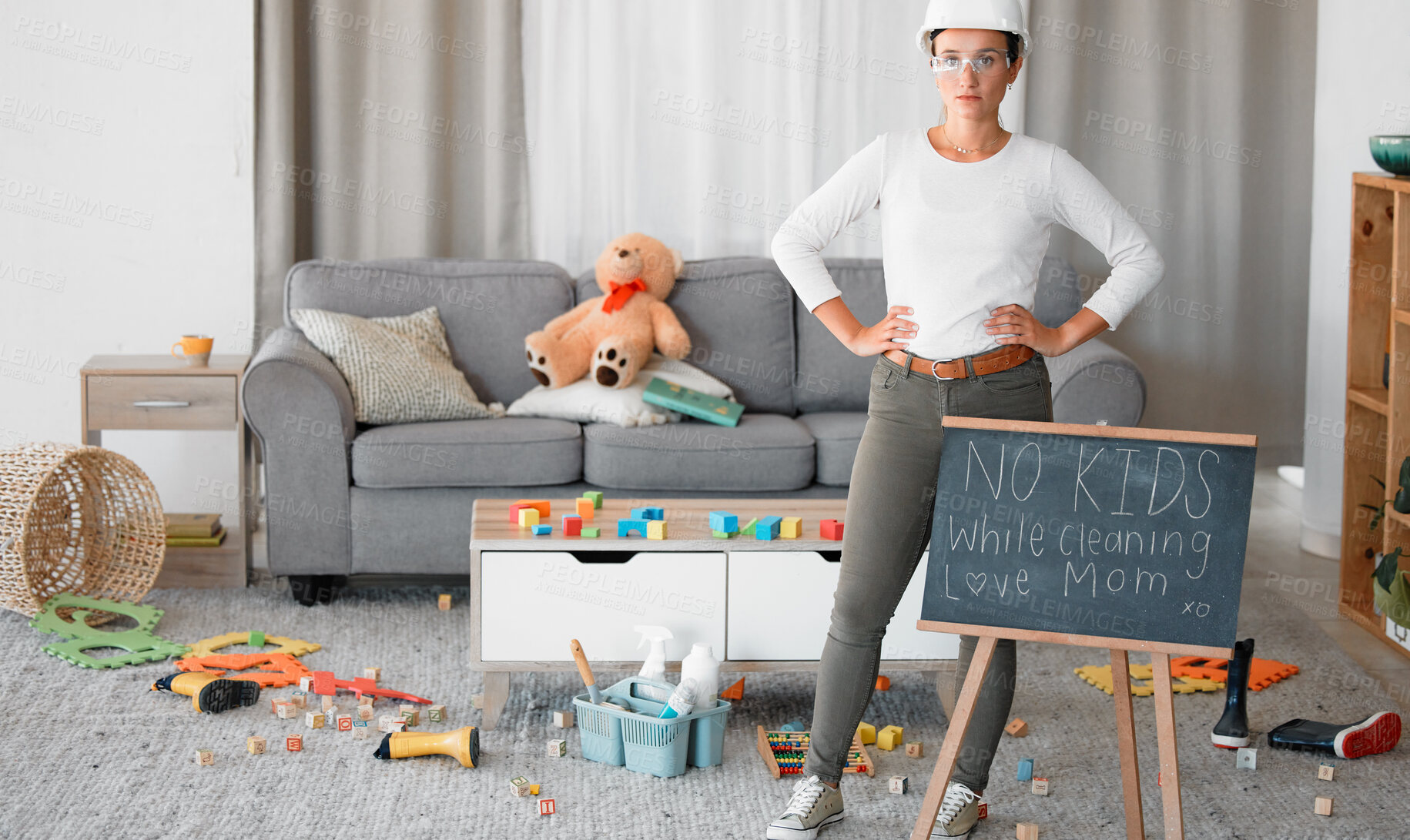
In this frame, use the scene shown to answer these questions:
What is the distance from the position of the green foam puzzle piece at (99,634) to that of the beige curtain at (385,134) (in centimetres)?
99

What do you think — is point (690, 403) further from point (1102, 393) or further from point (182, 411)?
point (182, 411)

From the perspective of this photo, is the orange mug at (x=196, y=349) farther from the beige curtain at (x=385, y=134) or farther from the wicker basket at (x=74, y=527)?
the beige curtain at (x=385, y=134)

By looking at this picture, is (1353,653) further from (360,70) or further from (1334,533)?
(360,70)

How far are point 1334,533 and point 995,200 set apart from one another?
2317mm

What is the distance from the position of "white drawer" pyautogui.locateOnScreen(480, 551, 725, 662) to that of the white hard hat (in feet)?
3.49

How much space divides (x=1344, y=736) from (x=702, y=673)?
3.90 ft

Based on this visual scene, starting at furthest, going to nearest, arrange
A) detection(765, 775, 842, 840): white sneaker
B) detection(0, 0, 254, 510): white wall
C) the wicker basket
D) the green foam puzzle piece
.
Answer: detection(0, 0, 254, 510): white wall
the wicker basket
the green foam puzzle piece
detection(765, 775, 842, 840): white sneaker

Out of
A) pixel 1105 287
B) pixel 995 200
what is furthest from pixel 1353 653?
pixel 995 200

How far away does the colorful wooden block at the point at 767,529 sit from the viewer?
2.39 m

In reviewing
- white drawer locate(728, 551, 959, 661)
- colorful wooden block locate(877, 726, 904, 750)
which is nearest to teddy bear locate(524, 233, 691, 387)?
white drawer locate(728, 551, 959, 661)

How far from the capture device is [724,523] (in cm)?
239

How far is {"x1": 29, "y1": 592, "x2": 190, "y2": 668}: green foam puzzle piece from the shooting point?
8.95ft

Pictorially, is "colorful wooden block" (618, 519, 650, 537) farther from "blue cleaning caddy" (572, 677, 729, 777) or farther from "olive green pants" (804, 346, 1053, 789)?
"olive green pants" (804, 346, 1053, 789)

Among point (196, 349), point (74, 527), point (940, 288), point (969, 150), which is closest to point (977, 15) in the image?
point (969, 150)
